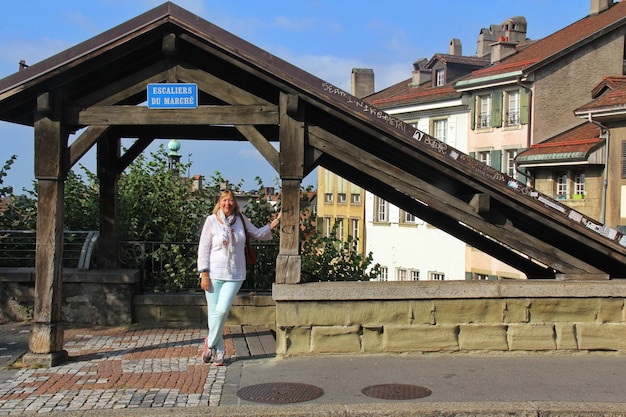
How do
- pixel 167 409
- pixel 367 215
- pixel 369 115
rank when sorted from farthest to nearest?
1. pixel 367 215
2. pixel 369 115
3. pixel 167 409

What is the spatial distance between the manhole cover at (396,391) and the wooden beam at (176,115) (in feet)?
9.74

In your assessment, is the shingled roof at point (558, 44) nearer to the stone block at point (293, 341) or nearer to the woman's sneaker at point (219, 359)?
the stone block at point (293, 341)

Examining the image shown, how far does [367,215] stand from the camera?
164ft

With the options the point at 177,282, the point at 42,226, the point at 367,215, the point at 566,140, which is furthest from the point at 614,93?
the point at 42,226

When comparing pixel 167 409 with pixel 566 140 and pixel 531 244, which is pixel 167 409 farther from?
pixel 566 140

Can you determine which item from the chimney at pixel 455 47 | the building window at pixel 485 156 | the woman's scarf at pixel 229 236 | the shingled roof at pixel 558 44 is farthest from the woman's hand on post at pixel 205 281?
the chimney at pixel 455 47

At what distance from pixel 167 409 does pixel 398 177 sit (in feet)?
11.7

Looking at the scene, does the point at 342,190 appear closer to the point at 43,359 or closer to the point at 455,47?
the point at 455,47

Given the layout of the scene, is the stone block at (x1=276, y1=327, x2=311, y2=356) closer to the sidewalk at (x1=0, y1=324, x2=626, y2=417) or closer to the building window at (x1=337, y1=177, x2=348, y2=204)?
the sidewalk at (x1=0, y1=324, x2=626, y2=417)

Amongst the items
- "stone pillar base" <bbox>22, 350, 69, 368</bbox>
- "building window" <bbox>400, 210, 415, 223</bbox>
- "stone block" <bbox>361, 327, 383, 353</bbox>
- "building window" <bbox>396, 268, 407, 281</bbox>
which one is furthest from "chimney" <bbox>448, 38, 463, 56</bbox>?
"stone pillar base" <bbox>22, 350, 69, 368</bbox>

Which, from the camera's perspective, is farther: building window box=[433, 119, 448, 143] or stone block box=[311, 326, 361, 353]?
building window box=[433, 119, 448, 143]

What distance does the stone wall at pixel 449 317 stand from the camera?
8.37 metres

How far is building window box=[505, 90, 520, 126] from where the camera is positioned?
38734 mm

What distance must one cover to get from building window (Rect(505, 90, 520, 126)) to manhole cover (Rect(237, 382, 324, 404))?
109 feet
